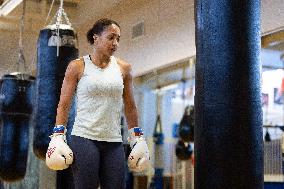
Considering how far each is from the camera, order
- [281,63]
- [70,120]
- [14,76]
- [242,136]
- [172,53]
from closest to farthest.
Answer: [242,136] → [70,120] → [14,76] → [172,53] → [281,63]

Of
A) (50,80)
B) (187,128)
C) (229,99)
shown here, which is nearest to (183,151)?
(187,128)

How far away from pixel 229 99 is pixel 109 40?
2.72 feet

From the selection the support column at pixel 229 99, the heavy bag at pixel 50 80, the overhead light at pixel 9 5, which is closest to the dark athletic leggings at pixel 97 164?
the support column at pixel 229 99

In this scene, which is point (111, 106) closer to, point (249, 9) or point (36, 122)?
point (249, 9)

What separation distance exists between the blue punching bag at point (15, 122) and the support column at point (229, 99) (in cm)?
399

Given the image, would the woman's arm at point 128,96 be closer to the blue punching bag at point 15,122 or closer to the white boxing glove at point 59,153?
the white boxing glove at point 59,153

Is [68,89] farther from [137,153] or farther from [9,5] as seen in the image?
[9,5]

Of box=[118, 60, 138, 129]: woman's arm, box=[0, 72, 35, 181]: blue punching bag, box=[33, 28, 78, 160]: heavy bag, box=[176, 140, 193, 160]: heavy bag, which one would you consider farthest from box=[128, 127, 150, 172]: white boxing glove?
box=[176, 140, 193, 160]: heavy bag

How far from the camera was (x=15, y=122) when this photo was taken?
20.9 ft

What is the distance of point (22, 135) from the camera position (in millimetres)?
6523

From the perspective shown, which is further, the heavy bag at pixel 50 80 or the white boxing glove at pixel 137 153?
the heavy bag at pixel 50 80

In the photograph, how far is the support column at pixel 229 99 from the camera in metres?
2.45

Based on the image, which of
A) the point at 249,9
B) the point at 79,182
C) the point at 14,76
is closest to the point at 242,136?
the point at 249,9

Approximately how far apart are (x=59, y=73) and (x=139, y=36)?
311cm
